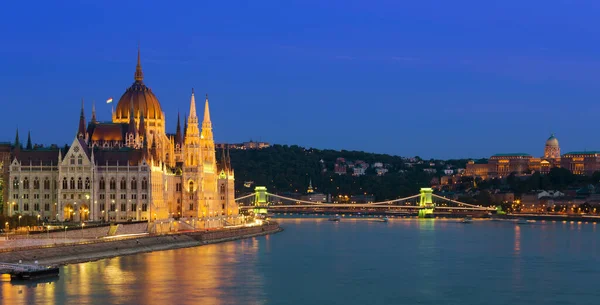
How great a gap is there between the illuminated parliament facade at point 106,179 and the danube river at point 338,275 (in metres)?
8.08

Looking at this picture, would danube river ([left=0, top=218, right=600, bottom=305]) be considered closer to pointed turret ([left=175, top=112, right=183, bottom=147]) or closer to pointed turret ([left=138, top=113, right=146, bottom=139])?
pointed turret ([left=138, top=113, right=146, bottom=139])

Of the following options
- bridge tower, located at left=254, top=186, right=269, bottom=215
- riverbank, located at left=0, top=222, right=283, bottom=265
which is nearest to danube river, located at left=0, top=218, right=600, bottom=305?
riverbank, located at left=0, top=222, right=283, bottom=265

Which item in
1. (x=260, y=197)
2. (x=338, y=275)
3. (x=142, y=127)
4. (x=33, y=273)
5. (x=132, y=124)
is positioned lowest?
(x=338, y=275)

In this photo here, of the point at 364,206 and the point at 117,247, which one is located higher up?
the point at 364,206

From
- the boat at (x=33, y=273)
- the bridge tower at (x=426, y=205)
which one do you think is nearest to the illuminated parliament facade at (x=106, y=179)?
the boat at (x=33, y=273)

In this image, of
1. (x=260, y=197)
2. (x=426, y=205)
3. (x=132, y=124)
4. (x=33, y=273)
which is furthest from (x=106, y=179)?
(x=426, y=205)

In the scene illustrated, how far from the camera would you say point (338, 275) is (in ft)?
203

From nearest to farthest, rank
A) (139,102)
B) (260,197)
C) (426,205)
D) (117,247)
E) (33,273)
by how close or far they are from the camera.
Result: (33,273) < (117,247) < (139,102) < (426,205) < (260,197)

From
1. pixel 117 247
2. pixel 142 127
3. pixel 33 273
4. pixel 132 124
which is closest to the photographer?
pixel 33 273

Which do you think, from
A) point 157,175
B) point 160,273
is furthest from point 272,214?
point 160,273

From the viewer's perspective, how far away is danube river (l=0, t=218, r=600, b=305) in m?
52.1

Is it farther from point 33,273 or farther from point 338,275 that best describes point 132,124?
point 33,273

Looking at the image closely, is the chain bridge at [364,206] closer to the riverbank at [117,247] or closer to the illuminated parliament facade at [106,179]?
the illuminated parliament facade at [106,179]

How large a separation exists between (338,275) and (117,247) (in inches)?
587
